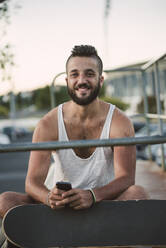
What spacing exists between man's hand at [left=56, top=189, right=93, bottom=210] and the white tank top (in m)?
0.50

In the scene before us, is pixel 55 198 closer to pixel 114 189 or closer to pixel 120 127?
pixel 114 189

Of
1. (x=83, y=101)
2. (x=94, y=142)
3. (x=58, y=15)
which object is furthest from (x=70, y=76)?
(x=58, y=15)

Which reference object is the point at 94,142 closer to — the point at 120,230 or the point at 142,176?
the point at 120,230

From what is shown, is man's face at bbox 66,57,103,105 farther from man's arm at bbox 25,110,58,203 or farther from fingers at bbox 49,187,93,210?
fingers at bbox 49,187,93,210

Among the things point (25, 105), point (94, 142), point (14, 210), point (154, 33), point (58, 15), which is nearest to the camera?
point (94, 142)

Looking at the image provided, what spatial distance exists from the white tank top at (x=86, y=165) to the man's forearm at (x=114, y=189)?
22 cm

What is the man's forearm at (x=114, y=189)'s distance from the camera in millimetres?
2025

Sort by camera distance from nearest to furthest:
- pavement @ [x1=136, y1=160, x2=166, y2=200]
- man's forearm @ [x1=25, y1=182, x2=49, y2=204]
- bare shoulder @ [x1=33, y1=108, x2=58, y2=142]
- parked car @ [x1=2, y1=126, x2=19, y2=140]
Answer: man's forearm @ [x1=25, y1=182, x2=49, y2=204]
bare shoulder @ [x1=33, y1=108, x2=58, y2=142]
pavement @ [x1=136, y1=160, x2=166, y2=200]
parked car @ [x1=2, y1=126, x2=19, y2=140]


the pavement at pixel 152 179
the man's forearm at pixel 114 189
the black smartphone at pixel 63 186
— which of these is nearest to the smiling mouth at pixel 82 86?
the man's forearm at pixel 114 189

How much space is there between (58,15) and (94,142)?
1438 cm

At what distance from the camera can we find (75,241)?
70.6 inches

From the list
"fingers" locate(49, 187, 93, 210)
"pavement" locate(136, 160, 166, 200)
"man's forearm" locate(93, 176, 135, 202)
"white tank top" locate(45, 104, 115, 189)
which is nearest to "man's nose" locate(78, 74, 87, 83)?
"white tank top" locate(45, 104, 115, 189)

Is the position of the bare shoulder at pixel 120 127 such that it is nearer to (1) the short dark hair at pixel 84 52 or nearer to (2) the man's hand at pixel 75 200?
(1) the short dark hair at pixel 84 52

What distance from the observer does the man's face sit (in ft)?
7.64
